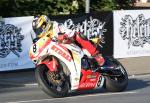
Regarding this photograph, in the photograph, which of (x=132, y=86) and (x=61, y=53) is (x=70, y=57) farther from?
(x=132, y=86)

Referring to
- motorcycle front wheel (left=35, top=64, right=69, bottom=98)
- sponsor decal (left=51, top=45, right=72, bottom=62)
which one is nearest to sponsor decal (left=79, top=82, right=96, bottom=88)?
motorcycle front wheel (left=35, top=64, right=69, bottom=98)

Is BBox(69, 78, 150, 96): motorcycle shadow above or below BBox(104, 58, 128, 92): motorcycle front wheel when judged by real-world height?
below

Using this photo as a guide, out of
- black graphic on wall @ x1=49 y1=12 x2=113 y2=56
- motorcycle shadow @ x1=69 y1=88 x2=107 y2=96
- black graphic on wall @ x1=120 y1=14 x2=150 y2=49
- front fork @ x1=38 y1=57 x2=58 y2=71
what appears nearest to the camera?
front fork @ x1=38 y1=57 x2=58 y2=71

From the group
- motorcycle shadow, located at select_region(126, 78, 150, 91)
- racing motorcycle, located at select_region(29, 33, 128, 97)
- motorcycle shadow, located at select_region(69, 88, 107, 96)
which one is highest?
racing motorcycle, located at select_region(29, 33, 128, 97)

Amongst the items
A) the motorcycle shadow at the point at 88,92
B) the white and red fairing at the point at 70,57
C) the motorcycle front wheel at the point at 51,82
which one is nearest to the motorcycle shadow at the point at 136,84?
the motorcycle shadow at the point at 88,92

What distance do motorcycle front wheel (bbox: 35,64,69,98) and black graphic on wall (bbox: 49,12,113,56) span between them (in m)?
6.15

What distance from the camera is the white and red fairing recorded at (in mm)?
11844

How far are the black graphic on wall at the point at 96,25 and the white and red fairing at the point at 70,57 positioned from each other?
5.76 meters

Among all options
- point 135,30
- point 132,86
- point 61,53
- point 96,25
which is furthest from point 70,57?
point 135,30

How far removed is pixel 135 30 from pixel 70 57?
826 centimetres

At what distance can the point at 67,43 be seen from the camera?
1220 cm

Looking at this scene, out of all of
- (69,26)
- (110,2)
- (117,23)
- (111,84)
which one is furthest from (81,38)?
(110,2)

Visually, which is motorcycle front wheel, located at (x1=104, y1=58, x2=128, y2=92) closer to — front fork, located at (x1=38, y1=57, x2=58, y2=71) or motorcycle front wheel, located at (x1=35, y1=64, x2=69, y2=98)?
motorcycle front wheel, located at (x1=35, y1=64, x2=69, y2=98)

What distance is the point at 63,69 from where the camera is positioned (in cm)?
1205
